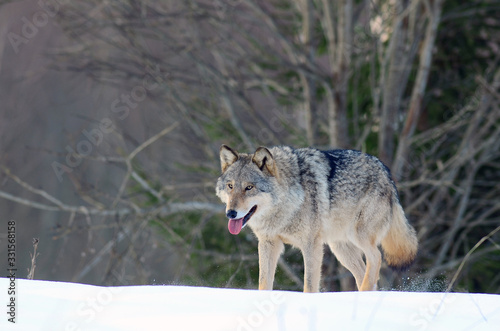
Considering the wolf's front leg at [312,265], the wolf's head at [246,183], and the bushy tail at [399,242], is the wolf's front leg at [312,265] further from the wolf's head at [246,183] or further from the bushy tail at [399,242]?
the bushy tail at [399,242]

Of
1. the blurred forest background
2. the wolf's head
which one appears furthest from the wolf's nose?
the blurred forest background

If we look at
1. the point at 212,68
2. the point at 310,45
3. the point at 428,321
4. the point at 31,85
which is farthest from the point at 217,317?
the point at 31,85

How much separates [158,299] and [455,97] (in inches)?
392

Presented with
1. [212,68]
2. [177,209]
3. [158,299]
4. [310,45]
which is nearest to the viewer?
[158,299]

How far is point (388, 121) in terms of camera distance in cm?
1122

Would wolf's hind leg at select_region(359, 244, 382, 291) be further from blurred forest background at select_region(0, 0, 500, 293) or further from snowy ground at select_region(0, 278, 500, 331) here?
blurred forest background at select_region(0, 0, 500, 293)

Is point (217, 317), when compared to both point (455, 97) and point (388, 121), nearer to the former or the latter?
point (388, 121)

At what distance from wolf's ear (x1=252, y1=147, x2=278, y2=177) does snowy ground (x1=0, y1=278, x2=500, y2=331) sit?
1610mm

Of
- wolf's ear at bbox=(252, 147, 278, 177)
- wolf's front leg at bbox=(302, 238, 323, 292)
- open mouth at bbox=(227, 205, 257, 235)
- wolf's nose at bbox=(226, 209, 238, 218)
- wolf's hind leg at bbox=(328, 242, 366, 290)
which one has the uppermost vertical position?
wolf's ear at bbox=(252, 147, 278, 177)

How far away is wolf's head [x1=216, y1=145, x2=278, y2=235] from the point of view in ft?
17.3

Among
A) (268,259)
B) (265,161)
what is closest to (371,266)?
(268,259)

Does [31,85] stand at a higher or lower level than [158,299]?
lower

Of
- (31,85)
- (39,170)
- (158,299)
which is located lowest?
(39,170)
